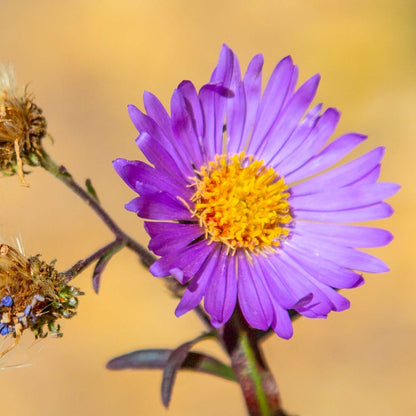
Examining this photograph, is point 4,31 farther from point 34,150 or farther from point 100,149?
point 34,150

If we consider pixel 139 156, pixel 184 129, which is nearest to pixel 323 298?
pixel 184 129

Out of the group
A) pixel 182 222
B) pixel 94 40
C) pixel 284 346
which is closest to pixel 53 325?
pixel 182 222

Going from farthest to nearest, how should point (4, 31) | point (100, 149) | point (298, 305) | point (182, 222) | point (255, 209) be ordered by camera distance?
point (4, 31) < point (100, 149) < point (255, 209) < point (182, 222) < point (298, 305)

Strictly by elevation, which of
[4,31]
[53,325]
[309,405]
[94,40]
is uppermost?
[4,31]

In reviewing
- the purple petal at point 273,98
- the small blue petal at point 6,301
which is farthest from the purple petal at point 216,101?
the small blue petal at point 6,301

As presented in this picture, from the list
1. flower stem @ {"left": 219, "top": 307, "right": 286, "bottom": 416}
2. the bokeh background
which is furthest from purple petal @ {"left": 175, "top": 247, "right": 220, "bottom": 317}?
the bokeh background

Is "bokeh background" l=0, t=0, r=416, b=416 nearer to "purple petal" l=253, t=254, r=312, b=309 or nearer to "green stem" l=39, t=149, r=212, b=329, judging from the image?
"green stem" l=39, t=149, r=212, b=329

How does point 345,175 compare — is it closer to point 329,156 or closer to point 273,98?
point 329,156
